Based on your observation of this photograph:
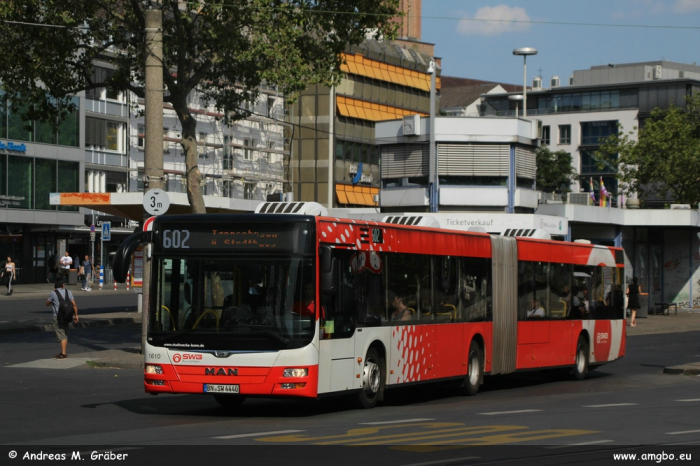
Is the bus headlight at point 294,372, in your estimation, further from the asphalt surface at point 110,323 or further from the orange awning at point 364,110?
the orange awning at point 364,110

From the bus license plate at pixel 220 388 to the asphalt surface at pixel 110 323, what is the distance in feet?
28.3

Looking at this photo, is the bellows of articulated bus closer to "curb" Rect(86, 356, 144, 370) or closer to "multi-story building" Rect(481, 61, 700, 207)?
"curb" Rect(86, 356, 144, 370)

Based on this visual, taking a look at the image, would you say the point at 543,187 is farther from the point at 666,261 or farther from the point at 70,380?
the point at 70,380

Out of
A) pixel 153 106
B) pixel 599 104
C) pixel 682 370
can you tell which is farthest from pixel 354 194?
pixel 682 370

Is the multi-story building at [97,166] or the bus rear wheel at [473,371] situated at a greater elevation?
the multi-story building at [97,166]

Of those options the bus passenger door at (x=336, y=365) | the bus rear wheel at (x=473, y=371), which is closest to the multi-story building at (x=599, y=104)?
the bus rear wheel at (x=473, y=371)

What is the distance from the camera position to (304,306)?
13961 mm

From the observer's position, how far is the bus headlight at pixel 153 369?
1423cm

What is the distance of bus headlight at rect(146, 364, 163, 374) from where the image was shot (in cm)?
1423

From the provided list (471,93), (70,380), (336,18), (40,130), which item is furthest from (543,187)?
(70,380)

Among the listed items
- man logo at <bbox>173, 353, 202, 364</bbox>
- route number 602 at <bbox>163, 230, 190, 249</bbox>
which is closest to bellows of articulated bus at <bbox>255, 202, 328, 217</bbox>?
route number 602 at <bbox>163, 230, 190, 249</bbox>

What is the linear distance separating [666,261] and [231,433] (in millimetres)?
40885

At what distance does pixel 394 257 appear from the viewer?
1644cm

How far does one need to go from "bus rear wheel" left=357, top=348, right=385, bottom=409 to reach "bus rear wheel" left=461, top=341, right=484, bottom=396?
10.6 feet
